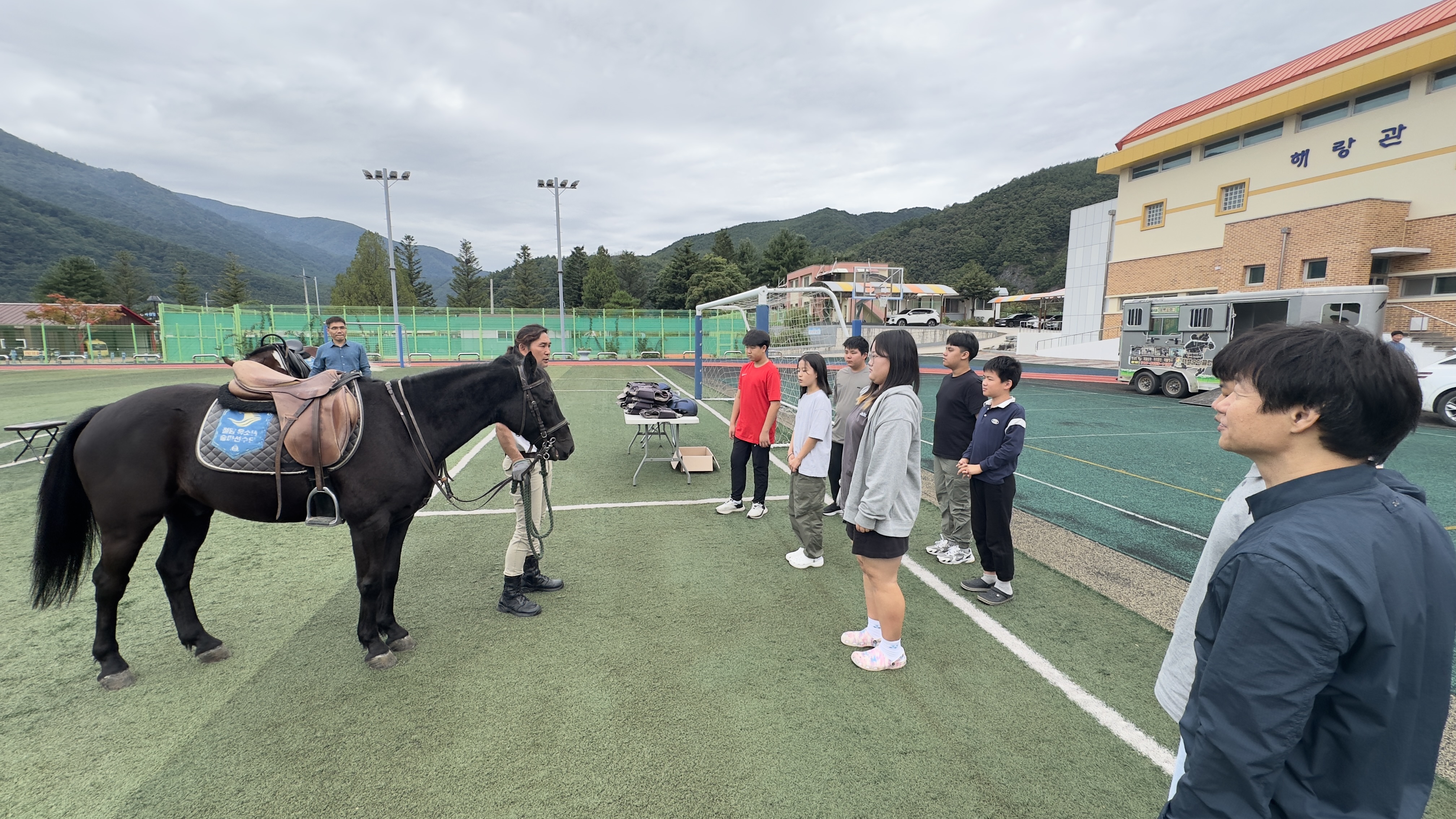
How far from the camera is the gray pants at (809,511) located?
4727 millimetres

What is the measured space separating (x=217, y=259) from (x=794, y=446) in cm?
17561

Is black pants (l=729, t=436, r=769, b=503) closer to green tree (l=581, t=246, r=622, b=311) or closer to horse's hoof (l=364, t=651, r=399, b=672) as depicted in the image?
horse's hoof (l=364, t=651, r=399, b=672)

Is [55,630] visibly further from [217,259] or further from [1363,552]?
[217,259]

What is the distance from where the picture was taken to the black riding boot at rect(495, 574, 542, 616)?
3.92m

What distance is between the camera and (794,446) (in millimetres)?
4828

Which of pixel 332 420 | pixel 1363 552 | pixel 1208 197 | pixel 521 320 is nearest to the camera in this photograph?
pixel 1363 552

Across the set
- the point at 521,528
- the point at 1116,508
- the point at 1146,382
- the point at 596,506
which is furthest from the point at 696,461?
the point at 1146,382

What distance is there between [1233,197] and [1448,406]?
20057mm

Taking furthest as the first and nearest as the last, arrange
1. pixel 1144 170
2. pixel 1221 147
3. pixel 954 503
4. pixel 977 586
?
pixel 1144 170, pixel 1221 147, pixel 954 503, pixel 977 586

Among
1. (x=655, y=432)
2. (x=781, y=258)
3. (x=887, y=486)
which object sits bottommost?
(x=655, y=432)

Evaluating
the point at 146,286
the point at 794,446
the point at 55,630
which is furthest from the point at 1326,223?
the point at 146,286

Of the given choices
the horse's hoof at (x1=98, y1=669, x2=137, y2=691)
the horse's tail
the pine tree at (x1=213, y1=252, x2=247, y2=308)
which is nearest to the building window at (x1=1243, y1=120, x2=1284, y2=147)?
the horse's tail

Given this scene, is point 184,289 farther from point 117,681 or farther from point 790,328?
point 117,681

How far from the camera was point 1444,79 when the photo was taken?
64.3ft
